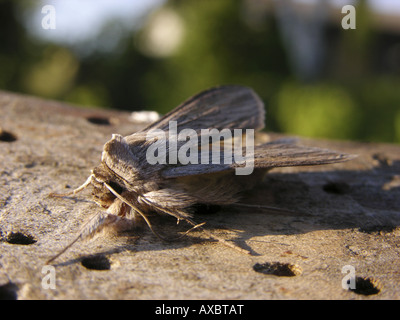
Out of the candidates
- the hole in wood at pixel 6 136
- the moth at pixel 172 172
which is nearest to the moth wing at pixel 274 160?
the moth at pixel 172 172

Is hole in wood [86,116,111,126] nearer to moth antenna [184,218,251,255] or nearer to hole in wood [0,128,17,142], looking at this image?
hole in wood [0,128,17,142]

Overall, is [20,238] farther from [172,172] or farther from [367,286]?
[367,286]

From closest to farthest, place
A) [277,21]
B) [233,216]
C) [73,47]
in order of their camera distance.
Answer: [233,216] < [73,47] < [277,21]

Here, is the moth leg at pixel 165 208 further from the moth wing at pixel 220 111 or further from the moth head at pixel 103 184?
the moth wing at pixel 220 111
